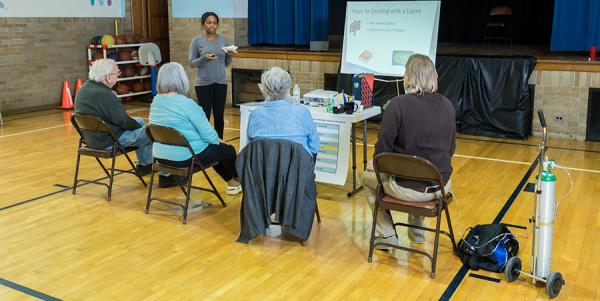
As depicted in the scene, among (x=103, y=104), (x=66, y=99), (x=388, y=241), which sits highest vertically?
(x=103, y=104)

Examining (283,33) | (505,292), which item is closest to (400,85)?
(283,33)

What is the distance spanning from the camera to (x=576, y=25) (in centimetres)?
807

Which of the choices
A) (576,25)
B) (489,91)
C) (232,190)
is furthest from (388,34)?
(232,190)

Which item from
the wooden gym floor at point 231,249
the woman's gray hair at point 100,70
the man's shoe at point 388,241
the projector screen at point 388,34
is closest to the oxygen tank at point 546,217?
the wooden gym floor at point 231,249

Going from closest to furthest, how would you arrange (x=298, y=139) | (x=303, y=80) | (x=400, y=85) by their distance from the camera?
1. (x=298, y=139)
2. (x=400, y=85)
3. (x=303, y=80)

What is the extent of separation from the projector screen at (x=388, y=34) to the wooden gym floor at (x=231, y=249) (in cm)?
160

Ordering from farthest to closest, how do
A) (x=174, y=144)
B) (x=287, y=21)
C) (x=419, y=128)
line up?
(x=287, y=21) → (x=174, y=144) → (x=419, y=128)

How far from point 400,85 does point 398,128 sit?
4.69 meters

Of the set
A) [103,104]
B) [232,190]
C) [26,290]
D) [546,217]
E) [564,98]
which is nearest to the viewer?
[546,217]

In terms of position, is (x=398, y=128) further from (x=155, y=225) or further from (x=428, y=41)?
(x=428, y=41)

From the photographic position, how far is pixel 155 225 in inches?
179

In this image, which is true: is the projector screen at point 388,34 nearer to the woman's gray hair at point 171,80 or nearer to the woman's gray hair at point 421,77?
the woman's gray hair at point 171,80

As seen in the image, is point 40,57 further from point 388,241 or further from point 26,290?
point 388,241

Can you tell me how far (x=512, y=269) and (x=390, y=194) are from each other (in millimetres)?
800
